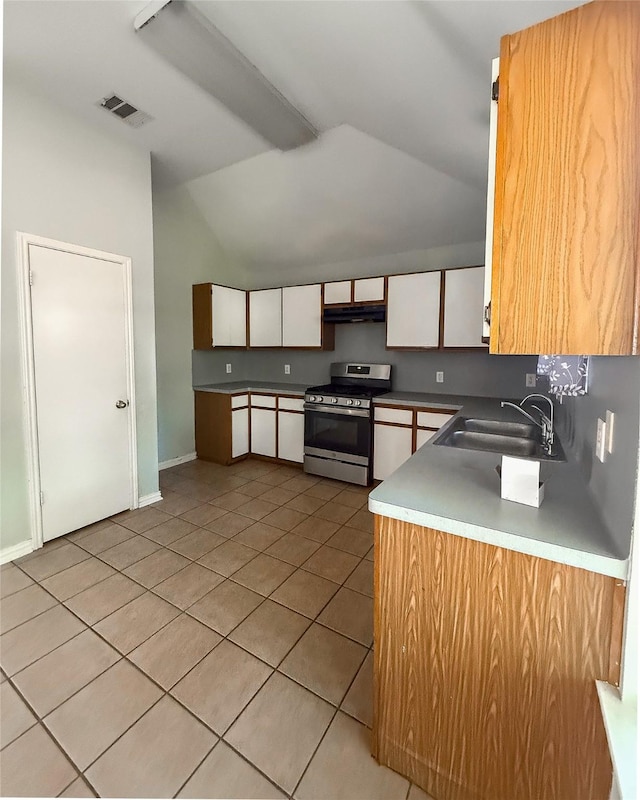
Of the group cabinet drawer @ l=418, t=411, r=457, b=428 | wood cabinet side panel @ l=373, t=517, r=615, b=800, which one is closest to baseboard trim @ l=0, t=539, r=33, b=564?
wood cabinet side panel @ l=373, t=517, r=615, b=800

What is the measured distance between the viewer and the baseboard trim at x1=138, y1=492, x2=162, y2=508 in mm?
3123

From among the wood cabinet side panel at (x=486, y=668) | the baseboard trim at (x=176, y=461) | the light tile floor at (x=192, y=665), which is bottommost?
the light tile floor at (x=192, y=665)

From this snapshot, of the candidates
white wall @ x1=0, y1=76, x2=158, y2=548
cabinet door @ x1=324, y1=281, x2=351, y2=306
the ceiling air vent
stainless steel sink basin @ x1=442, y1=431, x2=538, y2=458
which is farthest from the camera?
cabinet door @ x1=324, y1=281, x2=351, y2=306

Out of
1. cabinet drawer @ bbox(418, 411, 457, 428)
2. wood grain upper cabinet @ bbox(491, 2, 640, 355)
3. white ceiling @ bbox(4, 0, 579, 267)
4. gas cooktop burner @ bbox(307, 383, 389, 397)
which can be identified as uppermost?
white ceiling @ bbox(4, 0, 579, 267)

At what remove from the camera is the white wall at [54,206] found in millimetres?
2230

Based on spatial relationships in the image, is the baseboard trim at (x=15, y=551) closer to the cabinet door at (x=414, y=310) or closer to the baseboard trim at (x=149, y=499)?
the baseboard trim at (x=149, y=499)

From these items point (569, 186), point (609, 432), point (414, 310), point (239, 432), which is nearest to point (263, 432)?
point (239, 432)

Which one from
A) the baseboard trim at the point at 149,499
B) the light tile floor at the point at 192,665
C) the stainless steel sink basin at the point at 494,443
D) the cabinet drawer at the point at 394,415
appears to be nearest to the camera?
the light tile floor at the point at 192,665

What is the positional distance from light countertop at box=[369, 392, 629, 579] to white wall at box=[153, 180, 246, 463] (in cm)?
341

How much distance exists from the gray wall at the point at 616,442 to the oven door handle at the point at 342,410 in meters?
2.20

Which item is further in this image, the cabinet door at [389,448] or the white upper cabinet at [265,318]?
the white upper cabinet at [265,318]

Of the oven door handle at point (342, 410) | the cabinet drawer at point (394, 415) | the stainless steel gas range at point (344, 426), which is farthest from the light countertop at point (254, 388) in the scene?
the cabinet drawer at point (394, 415)

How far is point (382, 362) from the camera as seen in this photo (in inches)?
162

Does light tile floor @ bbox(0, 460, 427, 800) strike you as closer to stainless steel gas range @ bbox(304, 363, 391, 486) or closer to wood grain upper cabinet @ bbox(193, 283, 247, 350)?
stainless steel gas range @ bbox(304, 363, 391, 486)
